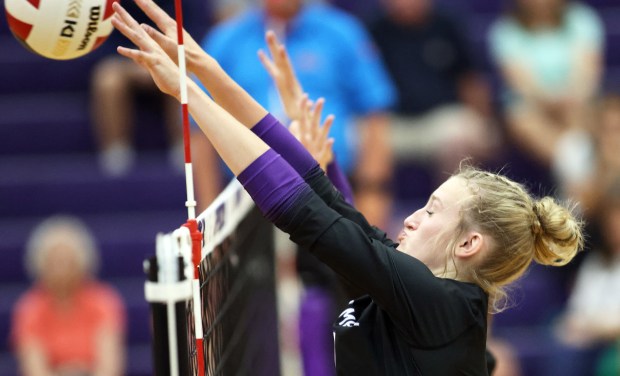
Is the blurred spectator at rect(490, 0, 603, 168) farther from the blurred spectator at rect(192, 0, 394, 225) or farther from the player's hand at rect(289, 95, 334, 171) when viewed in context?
the player's hand at rect(289, 95, 334, 171)

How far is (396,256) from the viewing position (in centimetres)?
252

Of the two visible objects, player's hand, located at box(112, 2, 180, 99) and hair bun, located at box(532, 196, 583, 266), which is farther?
hair bun, located at box(532, 196, 583, 266)

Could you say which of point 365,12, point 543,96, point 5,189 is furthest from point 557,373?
point 5,189

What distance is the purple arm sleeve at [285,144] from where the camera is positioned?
281cm

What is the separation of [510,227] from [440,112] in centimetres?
427

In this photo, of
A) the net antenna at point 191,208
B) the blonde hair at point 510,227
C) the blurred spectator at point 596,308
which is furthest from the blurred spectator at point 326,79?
the net antenna at point 191,208

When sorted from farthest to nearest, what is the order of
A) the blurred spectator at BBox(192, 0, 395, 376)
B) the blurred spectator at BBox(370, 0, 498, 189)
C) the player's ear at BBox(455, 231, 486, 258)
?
the blurred spectator at BBox(370, 0, 498, 189), the blurred spectator at BBox(192, 0, 395, 376), the player's ear at BBox(455, 231, 486, 258)

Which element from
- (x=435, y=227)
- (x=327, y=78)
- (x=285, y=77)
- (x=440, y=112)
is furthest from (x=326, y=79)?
(x=435, y=227)

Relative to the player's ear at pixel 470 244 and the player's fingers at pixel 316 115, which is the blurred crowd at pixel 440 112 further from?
the player's ear at pixel 470 244

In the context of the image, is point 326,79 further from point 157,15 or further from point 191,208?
point 191,208

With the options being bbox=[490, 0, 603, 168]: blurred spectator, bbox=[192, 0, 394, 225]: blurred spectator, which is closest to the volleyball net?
bbox=[192, 0, 394, 225]: blurred spectator

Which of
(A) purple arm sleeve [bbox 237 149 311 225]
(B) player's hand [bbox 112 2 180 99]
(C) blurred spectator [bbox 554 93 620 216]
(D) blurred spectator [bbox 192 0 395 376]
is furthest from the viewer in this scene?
(C) blurred spectator [bbox 554 93 620 216]

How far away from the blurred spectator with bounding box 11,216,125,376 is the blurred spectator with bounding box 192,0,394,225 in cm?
84

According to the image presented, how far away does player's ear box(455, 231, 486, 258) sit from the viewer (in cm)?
270
